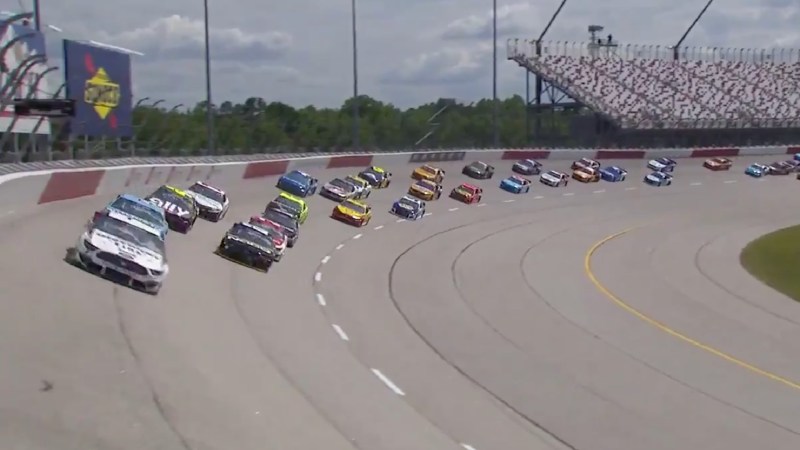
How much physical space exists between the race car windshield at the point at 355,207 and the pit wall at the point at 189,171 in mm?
6378

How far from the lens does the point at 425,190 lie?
59.2m

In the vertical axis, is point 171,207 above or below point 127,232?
below

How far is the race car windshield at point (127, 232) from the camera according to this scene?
82.8 feet

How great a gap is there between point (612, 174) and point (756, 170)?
660 inches

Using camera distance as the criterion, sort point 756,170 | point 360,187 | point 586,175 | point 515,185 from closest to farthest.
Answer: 1. point 360,187
2. point 515,185
3. point 586,175
4. point 756,170

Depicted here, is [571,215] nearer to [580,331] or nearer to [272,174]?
[272,174]

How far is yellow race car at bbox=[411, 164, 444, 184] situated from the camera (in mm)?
64312

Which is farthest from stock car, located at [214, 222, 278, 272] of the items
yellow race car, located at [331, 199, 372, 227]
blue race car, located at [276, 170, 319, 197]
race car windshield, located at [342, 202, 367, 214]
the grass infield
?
blue race car, located at [276, 170, 319, 197]

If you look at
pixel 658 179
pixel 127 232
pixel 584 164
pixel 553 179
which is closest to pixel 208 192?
pixel 127 232

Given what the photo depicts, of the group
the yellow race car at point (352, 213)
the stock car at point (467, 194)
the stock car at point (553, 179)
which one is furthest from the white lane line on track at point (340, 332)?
the stock car at point (553, 179)

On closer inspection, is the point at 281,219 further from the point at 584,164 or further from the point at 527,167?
the point at 584,164

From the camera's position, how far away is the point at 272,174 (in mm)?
56125

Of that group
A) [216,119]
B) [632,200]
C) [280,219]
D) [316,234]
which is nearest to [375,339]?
[280,219]

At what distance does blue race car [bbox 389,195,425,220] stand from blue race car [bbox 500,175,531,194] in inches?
595
